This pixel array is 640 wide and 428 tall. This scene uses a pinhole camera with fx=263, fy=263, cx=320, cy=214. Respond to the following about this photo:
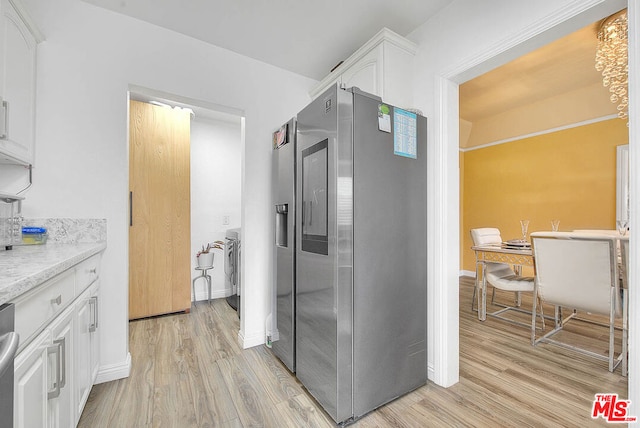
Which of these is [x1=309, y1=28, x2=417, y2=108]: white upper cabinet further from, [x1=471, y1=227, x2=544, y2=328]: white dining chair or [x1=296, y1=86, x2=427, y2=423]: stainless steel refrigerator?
[x1=471, y1=227, x2=544, y2=328]: white dining chair

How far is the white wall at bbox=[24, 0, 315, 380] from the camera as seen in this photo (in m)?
1.66

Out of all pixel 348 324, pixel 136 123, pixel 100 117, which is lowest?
pixel 348 324

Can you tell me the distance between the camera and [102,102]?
1793 millimetres

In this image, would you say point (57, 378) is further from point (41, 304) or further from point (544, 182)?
point (544, 182)

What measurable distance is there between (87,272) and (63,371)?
1.85ft

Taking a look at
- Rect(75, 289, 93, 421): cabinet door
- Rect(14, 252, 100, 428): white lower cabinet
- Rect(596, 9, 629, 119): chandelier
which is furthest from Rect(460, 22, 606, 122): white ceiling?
Rect(75, 289, 93, 421): cabinet door

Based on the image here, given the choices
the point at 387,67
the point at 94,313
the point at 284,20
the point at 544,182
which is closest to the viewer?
the point at 94,313

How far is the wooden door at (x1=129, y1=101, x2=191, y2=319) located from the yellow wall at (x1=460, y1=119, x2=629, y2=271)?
15.9ft

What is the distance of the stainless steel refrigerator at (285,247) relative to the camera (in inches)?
74.3

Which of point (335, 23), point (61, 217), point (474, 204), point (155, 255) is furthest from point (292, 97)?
point (474, 204)

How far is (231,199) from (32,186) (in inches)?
86.8

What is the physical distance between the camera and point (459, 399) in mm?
1614

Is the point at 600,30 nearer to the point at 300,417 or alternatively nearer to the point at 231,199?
the point at 300,417

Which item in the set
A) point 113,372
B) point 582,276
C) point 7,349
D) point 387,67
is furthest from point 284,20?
point 582,276
